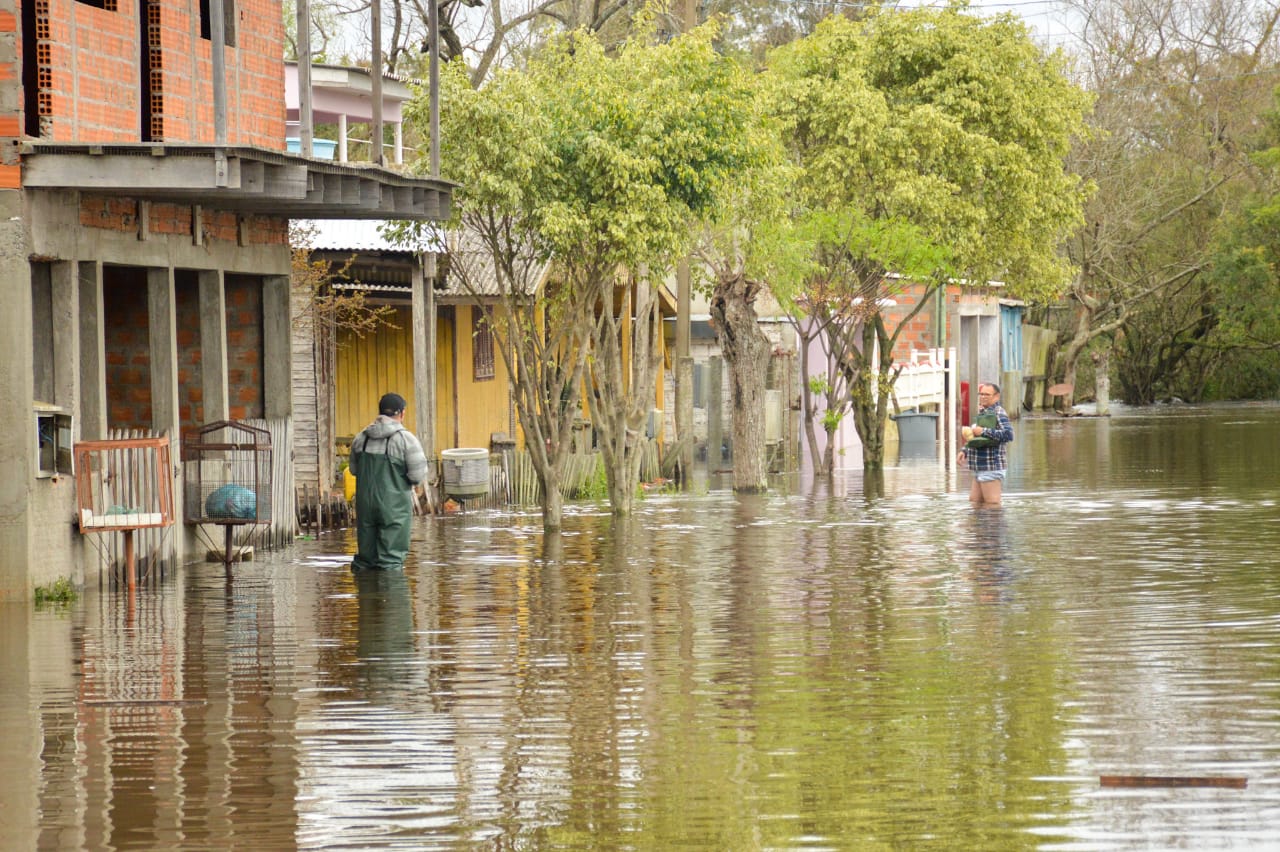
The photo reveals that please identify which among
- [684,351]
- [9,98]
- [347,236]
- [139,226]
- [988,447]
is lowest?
[988,447]

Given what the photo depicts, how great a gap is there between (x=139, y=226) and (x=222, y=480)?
2689 millimetres

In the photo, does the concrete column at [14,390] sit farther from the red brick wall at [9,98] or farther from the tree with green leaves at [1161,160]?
the tree with green leaves at [1161,160]

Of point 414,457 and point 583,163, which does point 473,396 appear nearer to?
point 583,163

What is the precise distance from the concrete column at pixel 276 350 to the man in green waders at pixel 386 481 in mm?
2889

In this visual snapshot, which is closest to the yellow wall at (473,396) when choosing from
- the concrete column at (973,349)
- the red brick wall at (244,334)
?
the red brick wall at (244,334)

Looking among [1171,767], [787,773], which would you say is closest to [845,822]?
[787,773]

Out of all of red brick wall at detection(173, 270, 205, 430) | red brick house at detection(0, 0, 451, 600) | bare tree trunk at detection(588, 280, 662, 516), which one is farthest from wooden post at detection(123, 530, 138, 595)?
bare tree trunk at detection(588, 280, 662, 516)

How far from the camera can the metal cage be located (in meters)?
18.3

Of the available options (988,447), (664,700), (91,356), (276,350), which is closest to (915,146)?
(988,447)

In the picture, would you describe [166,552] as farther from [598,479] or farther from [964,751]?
[598,479]

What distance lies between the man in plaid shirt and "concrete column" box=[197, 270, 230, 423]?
7.91 meters

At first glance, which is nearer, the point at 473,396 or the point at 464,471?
the point at 464,471

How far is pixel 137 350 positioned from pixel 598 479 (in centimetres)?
1132

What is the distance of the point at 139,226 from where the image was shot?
56.7ft
